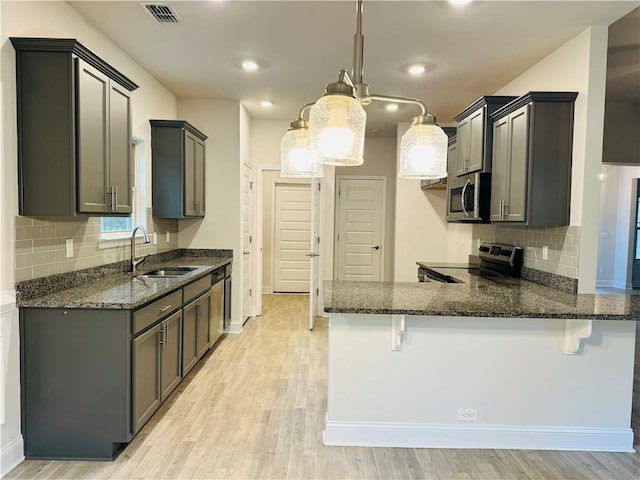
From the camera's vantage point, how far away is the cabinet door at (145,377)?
2.39m

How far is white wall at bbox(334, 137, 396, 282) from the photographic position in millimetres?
6711

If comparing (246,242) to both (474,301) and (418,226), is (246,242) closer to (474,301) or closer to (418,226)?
(418,226)

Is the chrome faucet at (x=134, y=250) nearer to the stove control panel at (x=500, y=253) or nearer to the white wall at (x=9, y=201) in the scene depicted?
the white wall at (x=9, y=201)

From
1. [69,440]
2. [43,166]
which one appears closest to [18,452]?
[69,440]

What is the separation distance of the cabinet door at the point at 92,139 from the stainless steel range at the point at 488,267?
284 centimetres

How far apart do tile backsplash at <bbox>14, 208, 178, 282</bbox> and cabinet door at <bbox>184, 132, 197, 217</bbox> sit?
0.84m

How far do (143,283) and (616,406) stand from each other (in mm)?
3195

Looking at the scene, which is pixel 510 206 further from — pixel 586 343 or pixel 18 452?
pixel 18 452

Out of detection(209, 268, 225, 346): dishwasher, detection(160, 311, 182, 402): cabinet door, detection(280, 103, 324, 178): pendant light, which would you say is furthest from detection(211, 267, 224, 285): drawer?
detection(280, 103, 324, 178): pendant light

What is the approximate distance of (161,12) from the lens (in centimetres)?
273

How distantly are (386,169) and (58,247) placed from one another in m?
5.11

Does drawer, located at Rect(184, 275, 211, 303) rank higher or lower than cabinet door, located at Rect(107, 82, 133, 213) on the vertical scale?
lower

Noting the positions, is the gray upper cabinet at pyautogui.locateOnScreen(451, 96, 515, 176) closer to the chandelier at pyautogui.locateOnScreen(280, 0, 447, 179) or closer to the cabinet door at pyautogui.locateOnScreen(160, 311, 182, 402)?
the chandelier at pyautogui.locateOnScreen(280, 0, 447, 179)

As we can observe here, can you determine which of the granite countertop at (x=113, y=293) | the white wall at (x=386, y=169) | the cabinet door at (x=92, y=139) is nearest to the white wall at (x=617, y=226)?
the white wall at (x=386, y=169)
